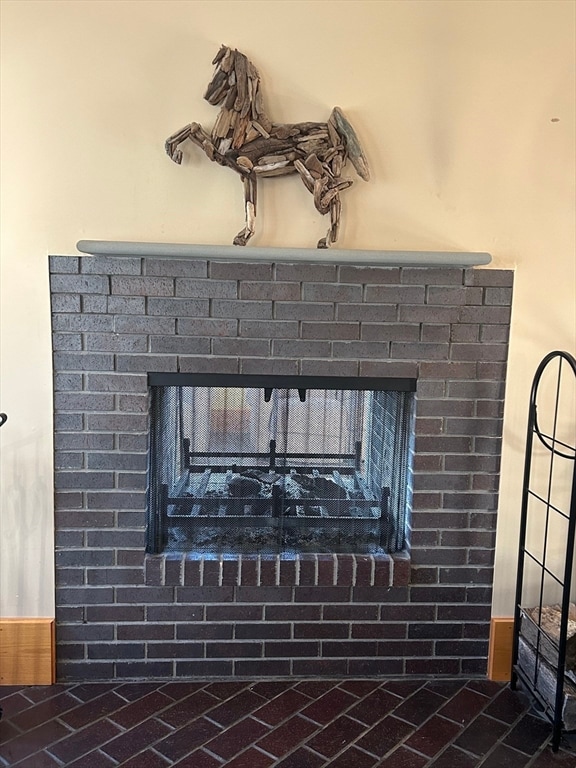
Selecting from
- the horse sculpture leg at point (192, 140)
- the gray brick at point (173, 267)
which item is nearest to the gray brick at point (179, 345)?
the gray brick at point (173, 267)

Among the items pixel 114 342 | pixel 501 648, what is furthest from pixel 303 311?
pixel 501 648

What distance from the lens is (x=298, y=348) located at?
6.74ft

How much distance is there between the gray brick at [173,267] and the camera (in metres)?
2.00

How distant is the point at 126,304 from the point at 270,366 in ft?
1.67

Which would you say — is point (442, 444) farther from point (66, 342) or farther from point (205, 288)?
point (66, 342)

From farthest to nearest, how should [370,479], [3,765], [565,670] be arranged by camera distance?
[370,479], [565,670], [3,765]

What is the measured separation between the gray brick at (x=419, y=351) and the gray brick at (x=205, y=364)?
1.76 ft

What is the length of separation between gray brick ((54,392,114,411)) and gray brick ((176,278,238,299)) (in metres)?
0.42

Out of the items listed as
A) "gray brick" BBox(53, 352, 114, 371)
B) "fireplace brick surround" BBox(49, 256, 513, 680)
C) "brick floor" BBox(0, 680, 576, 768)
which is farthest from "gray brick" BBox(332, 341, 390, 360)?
"brick floor" BBox(0, 680, 576, 768)

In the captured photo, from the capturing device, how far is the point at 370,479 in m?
2.26

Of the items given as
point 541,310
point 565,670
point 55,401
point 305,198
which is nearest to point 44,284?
point 55,401

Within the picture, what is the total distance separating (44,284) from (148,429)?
576 millimetres

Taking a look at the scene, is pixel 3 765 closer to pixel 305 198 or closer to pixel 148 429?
pixel 148 429

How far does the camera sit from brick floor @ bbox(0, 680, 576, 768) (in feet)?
5.78
